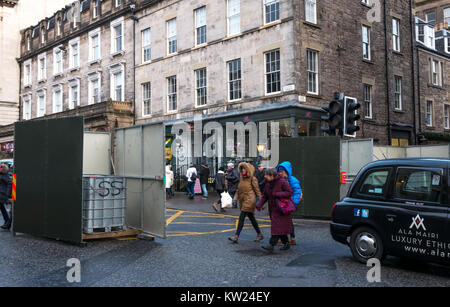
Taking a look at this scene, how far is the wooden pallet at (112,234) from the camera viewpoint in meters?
8.89

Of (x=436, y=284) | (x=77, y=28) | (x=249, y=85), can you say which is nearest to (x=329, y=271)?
(x=436, y=284)

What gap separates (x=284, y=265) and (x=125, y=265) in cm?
251

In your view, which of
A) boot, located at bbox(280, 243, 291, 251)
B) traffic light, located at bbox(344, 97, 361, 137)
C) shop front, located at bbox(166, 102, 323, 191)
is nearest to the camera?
boot, located at bbox(280, 243, 291, 251)

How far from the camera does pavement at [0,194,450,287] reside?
19.3 ft

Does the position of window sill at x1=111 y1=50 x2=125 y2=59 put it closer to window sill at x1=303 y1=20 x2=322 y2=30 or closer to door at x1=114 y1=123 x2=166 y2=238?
window sill at x1=303 y1=20 x2=322 y2=30

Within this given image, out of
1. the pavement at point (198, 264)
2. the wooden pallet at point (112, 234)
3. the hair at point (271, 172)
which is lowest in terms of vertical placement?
the pavement at point (198, 264)

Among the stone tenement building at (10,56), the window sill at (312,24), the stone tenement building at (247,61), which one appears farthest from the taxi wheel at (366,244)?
the stone tenement building at (10,56)

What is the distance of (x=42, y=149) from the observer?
371 inches

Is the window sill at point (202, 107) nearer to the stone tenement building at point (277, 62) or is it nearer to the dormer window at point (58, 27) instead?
the stone tenement building at point (277, 62)

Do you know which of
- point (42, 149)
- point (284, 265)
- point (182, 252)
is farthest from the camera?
point (42, 149)

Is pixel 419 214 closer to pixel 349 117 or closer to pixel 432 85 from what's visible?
pixel 349 117

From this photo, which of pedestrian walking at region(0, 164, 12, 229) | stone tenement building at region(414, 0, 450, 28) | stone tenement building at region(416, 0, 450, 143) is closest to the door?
pedestrian walking at region(0, 164, 12, 229)

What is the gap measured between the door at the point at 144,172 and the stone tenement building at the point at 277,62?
11192mm
